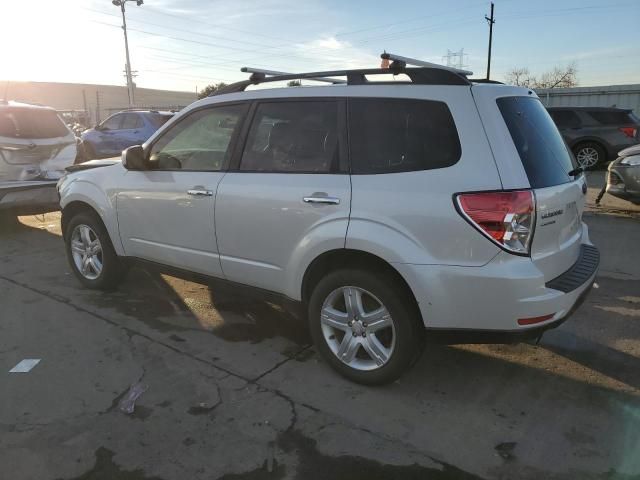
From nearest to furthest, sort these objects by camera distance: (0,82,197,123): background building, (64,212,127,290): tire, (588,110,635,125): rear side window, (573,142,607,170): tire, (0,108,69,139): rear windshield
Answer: (64,212,127,290): tire
(0,108,69,139): rear windshield
(588,110,635,125): rear side window
(573,142,607,170): tire
(0,82,197,123): background building

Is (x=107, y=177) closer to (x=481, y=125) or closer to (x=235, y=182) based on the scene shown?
(x=235, y=182)

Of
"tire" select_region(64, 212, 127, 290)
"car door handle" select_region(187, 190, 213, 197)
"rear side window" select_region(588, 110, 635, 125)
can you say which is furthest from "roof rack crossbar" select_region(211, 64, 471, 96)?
"rear side window" select_region(588, 110, 635, 125)

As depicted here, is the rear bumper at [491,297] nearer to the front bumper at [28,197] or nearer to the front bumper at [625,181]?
the front bumper at [625,181]

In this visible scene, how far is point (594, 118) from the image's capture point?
46.6 feet

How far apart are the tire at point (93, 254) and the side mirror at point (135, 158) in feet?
2.82

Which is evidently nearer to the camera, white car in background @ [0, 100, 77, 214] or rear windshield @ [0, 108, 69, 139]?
white car in background @ [0, 100, 77, 214]

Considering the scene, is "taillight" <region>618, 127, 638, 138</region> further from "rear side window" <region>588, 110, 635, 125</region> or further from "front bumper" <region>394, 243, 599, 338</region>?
"front bumper" <region>394, 243, 599, 338</region>

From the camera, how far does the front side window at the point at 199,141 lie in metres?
3.94

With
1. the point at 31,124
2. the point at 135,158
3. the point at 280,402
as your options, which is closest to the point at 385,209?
the point at 280,402

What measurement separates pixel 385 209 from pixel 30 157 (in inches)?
251

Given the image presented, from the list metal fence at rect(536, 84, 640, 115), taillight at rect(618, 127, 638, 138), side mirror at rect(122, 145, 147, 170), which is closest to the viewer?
side mirror at rect(122, 145, 147, 170)

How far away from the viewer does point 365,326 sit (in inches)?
129

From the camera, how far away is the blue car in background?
14766 mm

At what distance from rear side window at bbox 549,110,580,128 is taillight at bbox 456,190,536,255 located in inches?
518
